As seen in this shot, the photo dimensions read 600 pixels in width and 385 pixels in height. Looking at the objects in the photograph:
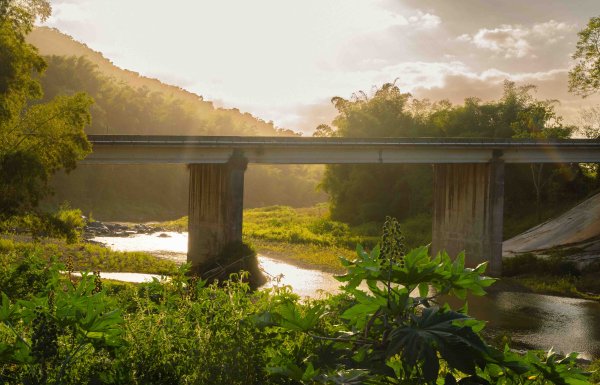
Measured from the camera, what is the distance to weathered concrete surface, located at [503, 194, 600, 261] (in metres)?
38.6

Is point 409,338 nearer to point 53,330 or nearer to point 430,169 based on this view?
point 53,330

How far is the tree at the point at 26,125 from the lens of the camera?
18719 millimetres

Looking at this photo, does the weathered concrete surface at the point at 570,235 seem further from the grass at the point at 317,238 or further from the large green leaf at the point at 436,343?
the large green leaf at the point at 436,343

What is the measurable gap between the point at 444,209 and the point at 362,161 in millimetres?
7559

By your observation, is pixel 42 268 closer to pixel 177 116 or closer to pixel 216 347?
pixel 216 347

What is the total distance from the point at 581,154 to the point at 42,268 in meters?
40.6

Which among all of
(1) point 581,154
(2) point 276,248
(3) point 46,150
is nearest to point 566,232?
(1) point 581,154

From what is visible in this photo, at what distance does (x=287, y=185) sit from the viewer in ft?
477

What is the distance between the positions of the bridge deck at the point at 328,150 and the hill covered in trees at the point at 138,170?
59.5 m

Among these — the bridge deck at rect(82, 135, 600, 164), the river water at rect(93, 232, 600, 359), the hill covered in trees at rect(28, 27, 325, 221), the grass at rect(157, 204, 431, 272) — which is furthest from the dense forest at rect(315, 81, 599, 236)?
the hill covered in trees at rect(28, 27, 325, 221)

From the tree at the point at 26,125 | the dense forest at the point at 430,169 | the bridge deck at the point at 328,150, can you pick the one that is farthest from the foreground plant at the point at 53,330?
the dense forest at the point at 430,169

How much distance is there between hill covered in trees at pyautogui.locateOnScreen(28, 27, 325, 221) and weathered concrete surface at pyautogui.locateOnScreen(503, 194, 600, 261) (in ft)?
208

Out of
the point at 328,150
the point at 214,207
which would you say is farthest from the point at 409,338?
the point at 328,150

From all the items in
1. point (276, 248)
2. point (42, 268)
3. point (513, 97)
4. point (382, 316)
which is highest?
point (513, 97)
